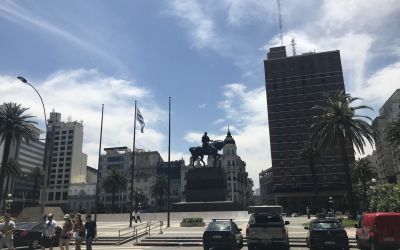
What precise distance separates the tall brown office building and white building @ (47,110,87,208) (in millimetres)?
91380

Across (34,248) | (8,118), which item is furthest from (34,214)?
(34,248)

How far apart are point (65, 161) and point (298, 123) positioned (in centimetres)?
10582

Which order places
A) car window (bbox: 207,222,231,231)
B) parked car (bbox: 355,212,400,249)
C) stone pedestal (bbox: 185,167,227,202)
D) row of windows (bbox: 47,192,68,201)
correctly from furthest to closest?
row of windows (bbox: 47,192,68,201) → stone pedestal (bbox: 185,167,227,202) → car window (bbox: 207,222,231,231) → parked car (bbox: 355,212,400,249)

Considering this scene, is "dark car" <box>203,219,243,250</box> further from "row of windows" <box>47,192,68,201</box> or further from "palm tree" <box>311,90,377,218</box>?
"row of windows" <box>47,192,68,201</box>

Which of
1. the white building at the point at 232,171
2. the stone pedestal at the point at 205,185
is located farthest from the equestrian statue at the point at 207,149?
the white building at the point at 232,171

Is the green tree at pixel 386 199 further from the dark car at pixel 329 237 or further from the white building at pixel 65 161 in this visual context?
the white building at pixel 65 161

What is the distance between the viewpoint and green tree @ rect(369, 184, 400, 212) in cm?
3536

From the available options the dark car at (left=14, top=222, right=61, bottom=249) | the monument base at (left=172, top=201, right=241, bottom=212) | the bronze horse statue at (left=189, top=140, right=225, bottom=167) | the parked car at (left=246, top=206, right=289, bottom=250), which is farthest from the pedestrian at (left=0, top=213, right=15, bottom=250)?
the bronze horse statue at (left=189, top=140, right=225, bottom=167)

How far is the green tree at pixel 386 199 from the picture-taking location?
35359mm

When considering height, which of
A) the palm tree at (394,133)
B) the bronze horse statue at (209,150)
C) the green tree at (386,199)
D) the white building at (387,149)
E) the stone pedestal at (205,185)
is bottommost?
the green tree at (386,199)

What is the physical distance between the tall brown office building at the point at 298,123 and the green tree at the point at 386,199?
268ft

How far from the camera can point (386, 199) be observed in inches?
1439

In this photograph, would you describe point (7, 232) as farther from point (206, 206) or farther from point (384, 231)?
point (206, 206)

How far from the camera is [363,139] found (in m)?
43.0
